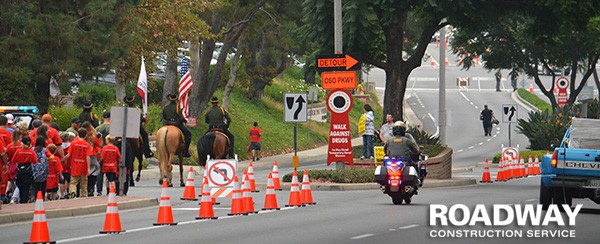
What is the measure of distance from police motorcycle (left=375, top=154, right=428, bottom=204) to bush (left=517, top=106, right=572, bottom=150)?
98.7 ft

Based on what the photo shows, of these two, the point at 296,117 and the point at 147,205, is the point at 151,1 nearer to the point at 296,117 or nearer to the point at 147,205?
the point at 296,117

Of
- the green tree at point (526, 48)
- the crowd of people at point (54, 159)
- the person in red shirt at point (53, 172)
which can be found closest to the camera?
the crowd of people at point (54, 159)

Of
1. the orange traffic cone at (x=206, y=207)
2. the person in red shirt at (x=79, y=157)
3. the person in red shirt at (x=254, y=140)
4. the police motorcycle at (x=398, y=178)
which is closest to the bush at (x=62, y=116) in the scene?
the person in red shirt at (x=254, y=140)

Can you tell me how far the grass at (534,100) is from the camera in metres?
91.9

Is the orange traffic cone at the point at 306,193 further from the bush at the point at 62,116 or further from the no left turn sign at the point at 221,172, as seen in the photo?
the bush at the point at 62,116

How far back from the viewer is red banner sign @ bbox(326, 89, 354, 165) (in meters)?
35.1

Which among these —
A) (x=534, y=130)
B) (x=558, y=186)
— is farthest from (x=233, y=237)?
(x=534, y=130)

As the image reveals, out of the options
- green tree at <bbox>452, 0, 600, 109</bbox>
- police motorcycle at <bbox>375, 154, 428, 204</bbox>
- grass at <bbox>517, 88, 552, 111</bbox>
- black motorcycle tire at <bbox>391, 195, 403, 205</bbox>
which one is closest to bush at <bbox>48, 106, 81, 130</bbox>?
green tree at <bbox>452, 0, 600, 109</bbox>

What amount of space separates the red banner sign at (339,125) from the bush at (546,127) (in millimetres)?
22052

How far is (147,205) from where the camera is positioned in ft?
89.2

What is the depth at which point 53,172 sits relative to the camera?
2736 centimetres

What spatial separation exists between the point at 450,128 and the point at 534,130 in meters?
23.5

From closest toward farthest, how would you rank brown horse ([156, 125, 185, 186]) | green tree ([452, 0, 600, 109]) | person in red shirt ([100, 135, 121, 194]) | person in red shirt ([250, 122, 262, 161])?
person in red shirt ([100, 135, 121, 194])
brown horse ([156, 125, 185, 186])
person in red shirt ([250, 122, 262, 161])
green tree ([452, 0, 600, 109])

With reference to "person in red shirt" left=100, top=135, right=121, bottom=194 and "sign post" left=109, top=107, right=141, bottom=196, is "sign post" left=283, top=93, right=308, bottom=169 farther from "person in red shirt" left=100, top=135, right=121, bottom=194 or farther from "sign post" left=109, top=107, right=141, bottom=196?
"sign post" left=109, top=107, right=141, bottom=196
